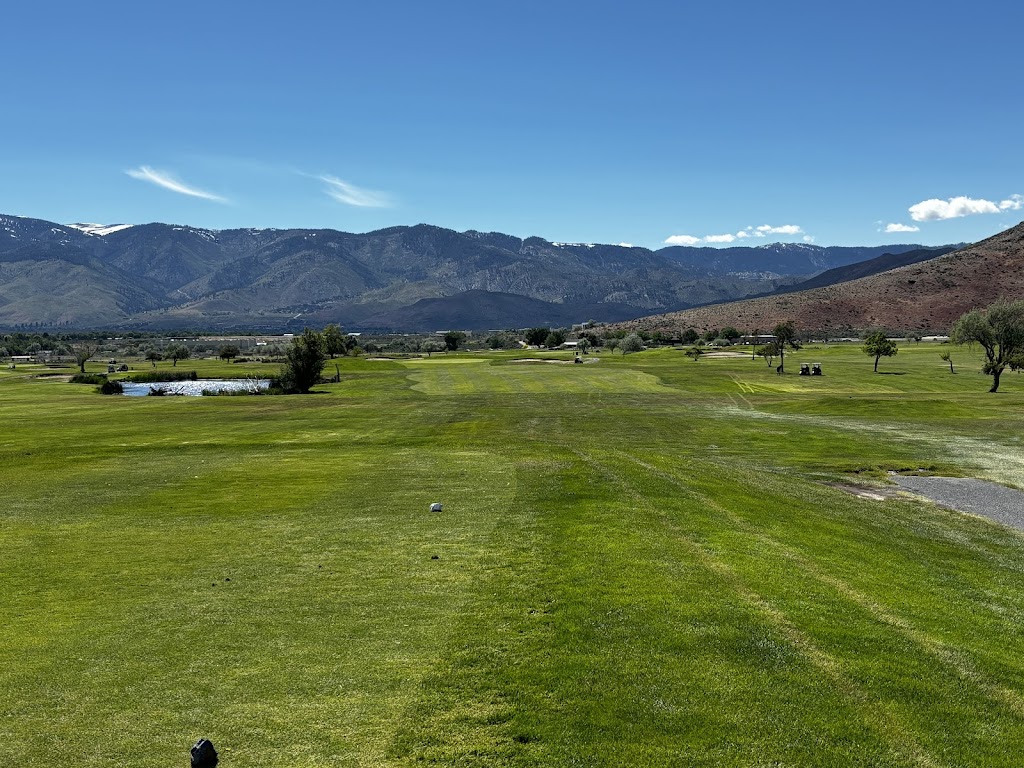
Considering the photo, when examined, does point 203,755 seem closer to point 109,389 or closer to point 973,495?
point 973,495

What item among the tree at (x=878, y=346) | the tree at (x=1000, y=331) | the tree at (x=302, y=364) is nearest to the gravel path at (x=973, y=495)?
the tree at (x=1000, y=331)

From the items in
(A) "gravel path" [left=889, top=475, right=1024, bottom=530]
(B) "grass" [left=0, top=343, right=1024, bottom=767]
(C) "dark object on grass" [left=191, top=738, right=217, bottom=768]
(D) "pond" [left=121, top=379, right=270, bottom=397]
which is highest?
(C) "dark object on grass" [left=191, top=738, right=217, bottom=768]

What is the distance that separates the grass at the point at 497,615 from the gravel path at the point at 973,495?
142 cm

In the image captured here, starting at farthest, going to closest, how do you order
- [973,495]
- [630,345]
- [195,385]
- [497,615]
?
[630,345] < [195,385] < [973,495] < [497,615]

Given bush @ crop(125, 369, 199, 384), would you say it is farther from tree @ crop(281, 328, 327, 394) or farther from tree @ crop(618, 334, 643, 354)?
tree @ crop(618, 334, 643, 354)

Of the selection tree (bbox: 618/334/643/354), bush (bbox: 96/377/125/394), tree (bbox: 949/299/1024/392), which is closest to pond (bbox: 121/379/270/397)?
bush (bbox: 96/377/125/394)

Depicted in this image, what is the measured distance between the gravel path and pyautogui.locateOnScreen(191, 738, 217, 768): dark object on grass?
26.7m

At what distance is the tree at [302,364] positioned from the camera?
94.0 m

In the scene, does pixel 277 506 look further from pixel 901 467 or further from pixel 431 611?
pixel 901 467

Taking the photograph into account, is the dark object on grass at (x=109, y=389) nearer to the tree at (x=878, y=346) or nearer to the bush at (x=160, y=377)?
the bush at (x=160, y=377)

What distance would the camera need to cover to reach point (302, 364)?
93.9 m

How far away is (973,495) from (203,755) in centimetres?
3153

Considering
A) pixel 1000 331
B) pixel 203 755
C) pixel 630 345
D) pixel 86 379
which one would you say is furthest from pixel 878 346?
pixel 86 379

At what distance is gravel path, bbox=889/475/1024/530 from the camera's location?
84.8ft
